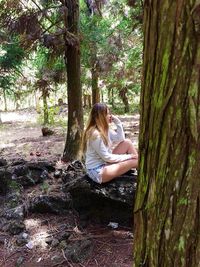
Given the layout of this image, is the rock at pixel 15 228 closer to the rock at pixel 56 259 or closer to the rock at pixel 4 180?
the rock at pixel 56 259

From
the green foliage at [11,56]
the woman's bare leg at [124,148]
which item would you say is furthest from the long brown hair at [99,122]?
the green foliage at [11,56]

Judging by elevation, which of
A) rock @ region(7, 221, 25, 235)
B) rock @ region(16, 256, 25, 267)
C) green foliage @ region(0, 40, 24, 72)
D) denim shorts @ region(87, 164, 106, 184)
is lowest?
rock @ region(16, 256, 25, 267)

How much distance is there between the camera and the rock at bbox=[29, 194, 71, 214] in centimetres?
394

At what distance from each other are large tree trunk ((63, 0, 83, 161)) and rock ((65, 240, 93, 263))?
98.8 inches

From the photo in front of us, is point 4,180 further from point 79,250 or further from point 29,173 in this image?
point 79,250

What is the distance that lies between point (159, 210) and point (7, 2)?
15.3ft

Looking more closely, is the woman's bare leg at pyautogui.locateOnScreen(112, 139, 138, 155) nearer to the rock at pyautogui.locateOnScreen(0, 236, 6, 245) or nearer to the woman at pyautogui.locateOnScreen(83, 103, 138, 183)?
the woman at pyautogui.locateOnScreen(83, 103, 138, 183)

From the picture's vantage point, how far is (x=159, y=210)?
1171 mm

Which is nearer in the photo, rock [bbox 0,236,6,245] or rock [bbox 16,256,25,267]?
rock [bbox 16,256,25,267]

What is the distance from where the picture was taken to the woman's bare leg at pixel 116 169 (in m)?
3.56

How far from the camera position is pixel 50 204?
13.0 feet

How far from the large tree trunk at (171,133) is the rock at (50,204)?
2788 mm

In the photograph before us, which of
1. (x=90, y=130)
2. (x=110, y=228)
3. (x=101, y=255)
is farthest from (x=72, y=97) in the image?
(x=101, y=255)

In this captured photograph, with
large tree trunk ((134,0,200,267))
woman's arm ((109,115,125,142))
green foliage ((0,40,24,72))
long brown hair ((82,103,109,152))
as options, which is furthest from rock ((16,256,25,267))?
green foliage ((0,40,24,72))
